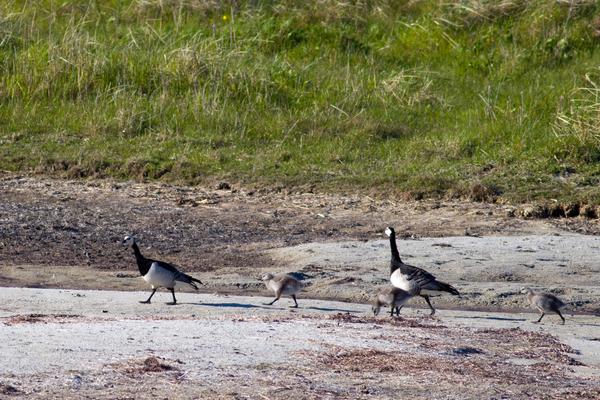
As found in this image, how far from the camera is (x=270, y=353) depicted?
28.9 ft

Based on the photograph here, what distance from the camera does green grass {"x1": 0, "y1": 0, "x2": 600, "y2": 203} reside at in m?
17.1

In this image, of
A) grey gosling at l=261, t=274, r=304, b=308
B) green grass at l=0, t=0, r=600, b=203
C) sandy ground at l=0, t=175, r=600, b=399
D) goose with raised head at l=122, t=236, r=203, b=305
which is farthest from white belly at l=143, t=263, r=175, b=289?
green grass at l=0, t=0, r=600, b=203

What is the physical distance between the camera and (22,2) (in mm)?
23734

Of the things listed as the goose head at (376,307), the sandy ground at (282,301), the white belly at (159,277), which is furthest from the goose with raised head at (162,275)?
the goose head at (376,307)

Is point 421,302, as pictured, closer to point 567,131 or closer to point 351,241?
point 351,241

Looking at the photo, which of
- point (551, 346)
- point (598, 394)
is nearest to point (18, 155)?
point (551, 346)

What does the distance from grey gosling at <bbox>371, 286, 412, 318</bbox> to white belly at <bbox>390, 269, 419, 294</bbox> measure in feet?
0.18

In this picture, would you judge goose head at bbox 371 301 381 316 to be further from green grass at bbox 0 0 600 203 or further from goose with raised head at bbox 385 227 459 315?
green grass at bbox 0 0 600 203

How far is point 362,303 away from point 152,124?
7.33 m

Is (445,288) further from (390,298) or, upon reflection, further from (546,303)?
(546,303)

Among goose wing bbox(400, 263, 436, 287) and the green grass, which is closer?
goose wing bbox(400, 263, 436, 287)

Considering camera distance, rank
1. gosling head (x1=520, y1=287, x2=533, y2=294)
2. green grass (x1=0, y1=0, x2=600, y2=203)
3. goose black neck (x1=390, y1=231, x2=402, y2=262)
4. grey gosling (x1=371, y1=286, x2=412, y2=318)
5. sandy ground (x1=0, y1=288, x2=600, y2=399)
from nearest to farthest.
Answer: sandy ground (x1=0, y1=288, x2=600, y2=399) → grey gosling (x1=371, y1=286, x2=412, y2=318) → gosling head (x1=520, y1=287, x2=533, y2=294) → goose black neck (x1=390, y1=231, x2=402, y2=262) → green grass (x1=0, y1=0, x2=600, y2=203)

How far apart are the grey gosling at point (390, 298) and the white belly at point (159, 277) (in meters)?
1.91

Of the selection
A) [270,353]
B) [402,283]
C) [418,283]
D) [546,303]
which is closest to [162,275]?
[402,283]
